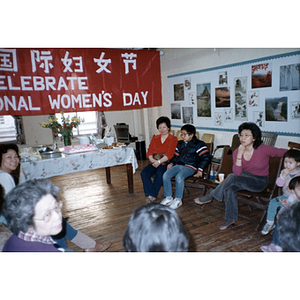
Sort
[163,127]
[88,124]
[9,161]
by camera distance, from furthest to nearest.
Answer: [88,124] < [163,127] < [9,161]

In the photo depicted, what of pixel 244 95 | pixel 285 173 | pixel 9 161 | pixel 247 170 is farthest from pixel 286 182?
pixel 9 161

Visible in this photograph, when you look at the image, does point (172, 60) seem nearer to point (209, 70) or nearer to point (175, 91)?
point (175, 91)

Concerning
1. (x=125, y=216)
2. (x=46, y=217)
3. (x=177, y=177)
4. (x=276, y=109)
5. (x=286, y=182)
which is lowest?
(x=125, y=216)

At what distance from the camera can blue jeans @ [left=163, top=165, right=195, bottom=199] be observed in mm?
3566

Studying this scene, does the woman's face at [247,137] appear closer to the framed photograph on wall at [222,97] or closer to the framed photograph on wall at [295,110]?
the framed photograph on wall at [295,110]

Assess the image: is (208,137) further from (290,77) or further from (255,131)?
(255,131)

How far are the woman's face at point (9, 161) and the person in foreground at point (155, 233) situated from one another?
191cm

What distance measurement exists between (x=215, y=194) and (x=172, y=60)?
4113 mm

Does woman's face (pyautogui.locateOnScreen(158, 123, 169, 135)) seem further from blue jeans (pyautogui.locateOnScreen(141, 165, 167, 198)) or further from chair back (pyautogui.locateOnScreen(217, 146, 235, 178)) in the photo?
chair back (pyautogui.locateOnScreen(217, 146, 235, 178))

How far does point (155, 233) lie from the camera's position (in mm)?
1031

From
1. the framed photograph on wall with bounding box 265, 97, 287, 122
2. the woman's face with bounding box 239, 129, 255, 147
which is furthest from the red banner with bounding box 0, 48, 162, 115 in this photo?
the framed photograph on wall with bounding box 265, 97, 287, 122

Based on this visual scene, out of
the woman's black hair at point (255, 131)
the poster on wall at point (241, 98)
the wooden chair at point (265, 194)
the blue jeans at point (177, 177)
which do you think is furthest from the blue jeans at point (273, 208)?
the poster on wall at point (241, 98)

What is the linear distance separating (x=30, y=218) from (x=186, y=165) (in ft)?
8.78

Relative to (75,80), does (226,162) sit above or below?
below
